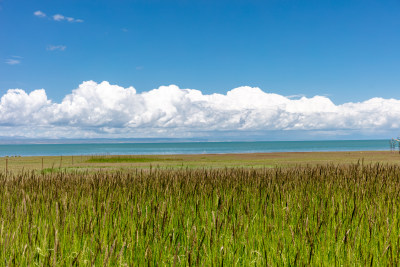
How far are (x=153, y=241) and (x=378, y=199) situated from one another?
4419 mm

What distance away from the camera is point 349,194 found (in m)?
6.47

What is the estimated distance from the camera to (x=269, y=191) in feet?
20.2

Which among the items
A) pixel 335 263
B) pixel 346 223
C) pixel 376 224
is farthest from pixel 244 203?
pixel 335 263

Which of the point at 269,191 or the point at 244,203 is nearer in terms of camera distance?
the point at 244,203

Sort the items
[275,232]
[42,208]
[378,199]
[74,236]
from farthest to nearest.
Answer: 1. [378,199]
2. [42,208]
3. [275,232]
4. [74,236]

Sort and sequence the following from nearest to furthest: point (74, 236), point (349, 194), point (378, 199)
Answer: point (74, 236)
point (378, 199)
point (349, 194)

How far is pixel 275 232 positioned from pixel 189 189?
102 inches

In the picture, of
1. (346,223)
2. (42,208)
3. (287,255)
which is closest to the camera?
(287,255)

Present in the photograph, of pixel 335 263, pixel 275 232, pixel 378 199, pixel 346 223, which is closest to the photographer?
pixel 335 263

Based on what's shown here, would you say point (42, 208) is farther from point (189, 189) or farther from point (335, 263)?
point (335, 263)

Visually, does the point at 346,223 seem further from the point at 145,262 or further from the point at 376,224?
the point at 145,262

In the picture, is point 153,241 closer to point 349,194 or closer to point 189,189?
point 189,189

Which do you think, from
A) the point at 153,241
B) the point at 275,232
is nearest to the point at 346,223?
the point at 275,232

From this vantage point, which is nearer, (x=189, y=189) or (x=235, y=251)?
(x=235, y=251)
